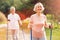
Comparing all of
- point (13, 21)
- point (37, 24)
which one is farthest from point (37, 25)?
point (13, 21)

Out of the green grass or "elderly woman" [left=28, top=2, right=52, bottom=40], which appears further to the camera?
the green grass

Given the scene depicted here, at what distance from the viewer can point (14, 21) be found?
2.12 meters

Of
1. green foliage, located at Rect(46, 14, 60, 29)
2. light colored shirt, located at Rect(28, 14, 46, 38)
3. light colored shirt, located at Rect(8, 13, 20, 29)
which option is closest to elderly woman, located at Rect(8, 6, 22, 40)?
light colored shirt, located at Rect(8, 13, 20, 29)

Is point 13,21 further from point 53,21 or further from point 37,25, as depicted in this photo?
point 37,25

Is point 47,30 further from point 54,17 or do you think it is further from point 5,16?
point 5,16

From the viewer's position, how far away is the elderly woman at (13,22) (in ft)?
6.89

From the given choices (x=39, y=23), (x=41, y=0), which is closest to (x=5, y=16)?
(x=41, y=0)

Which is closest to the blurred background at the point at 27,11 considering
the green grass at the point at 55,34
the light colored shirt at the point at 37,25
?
the green grass at the point at 55,34

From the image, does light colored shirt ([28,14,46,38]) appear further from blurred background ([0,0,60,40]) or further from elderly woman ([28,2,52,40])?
blurred background ([0,0,60,40])

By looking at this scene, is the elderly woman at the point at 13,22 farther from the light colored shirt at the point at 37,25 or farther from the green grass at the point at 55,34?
the light colored shirt at the point at 37,25

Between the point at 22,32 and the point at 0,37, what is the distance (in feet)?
0.94

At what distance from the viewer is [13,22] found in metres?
2.13

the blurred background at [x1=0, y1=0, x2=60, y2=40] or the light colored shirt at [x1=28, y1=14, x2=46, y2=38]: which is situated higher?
the blurred background at [x1=0, y1=0, x2=60, y2=40]

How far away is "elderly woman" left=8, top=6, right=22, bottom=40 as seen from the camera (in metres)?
2.10
